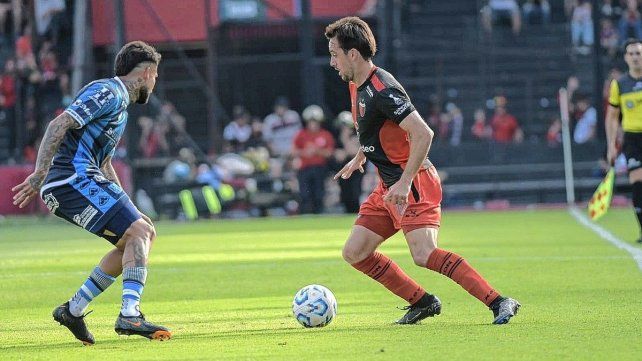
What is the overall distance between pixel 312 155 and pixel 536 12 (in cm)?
823

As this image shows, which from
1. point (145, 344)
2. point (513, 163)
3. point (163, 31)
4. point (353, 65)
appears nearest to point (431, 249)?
point (353, 65)

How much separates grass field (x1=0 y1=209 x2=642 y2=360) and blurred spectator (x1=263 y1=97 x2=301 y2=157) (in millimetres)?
8781

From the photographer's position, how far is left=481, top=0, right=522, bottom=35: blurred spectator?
32.2 metres

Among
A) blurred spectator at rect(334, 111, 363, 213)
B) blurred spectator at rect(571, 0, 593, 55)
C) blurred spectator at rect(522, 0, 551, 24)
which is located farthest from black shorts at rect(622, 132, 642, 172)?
blurred spectator at rect(522, 0, 551, 24)

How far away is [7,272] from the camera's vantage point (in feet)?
49.5

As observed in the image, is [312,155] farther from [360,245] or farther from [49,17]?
[360,245]

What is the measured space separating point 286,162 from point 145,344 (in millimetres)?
21265

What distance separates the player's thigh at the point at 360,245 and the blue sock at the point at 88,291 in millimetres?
1603

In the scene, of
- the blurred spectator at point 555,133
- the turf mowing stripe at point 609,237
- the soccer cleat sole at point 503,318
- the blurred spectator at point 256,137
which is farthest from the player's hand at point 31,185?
the blurred spectator at point 555,133

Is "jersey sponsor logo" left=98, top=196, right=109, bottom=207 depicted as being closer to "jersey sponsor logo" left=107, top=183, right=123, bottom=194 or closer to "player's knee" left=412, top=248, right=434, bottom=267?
"jersey sponsor logo" left=107, top=183, right=123, bottom=194

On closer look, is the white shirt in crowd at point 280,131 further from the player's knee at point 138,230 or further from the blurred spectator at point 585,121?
the player's knee at point 138,230

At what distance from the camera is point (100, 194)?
860 centimetres

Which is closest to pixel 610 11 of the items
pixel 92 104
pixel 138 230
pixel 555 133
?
pixel 555 133

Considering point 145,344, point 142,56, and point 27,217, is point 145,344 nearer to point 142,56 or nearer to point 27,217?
point 142,56
